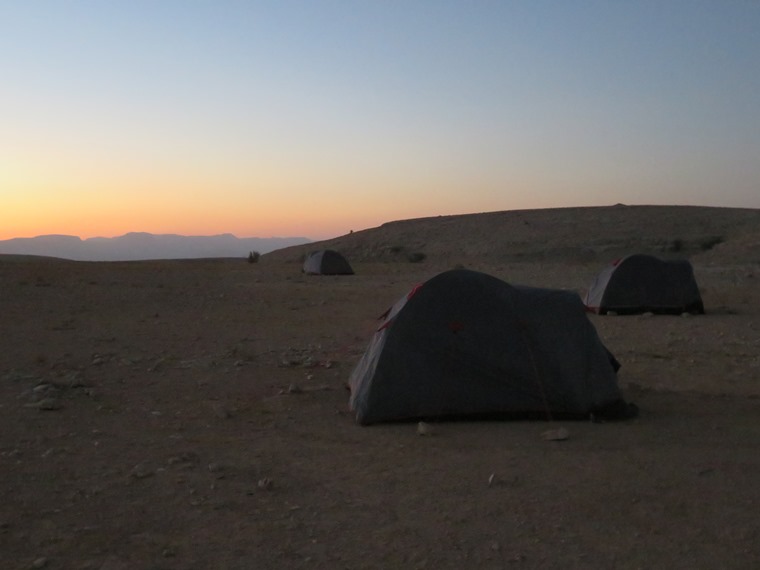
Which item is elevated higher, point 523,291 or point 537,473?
point 523,291

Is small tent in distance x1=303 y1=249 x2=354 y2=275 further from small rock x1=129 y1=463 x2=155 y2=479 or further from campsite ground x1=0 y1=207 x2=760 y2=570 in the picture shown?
Answer: small rock x1=129 y1=463 x2=155 y2=479

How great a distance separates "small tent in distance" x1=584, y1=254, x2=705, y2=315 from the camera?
17.7m

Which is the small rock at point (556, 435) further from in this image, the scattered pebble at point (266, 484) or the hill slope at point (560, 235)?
the hill slope at point (560, 235)

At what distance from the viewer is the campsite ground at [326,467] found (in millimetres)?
5023

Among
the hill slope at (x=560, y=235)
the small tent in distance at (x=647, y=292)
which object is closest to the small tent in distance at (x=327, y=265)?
the hill slope at (x=560, y=235)

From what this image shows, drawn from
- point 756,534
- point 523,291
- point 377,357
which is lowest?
point 756,534

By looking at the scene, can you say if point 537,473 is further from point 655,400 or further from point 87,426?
point 87,426

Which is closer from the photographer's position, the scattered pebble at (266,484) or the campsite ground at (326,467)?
the campsite ground at (326,467)

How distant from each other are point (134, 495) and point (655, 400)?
5881 mm

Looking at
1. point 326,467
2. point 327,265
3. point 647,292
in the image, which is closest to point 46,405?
point 326,467

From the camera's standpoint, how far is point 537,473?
649 centimetres

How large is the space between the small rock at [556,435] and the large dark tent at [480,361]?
0.63 m

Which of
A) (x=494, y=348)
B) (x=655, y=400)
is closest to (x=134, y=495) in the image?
(x=494, y=348)

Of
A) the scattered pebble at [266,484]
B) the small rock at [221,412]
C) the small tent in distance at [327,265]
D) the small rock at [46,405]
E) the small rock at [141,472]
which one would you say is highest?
the small tent in distance at [327,265]
